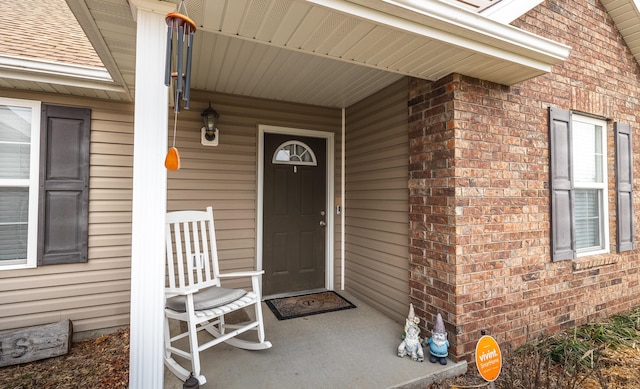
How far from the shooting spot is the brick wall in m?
2.42

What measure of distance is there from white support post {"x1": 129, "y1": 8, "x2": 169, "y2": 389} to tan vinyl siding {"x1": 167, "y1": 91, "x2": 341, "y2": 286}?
1.70m

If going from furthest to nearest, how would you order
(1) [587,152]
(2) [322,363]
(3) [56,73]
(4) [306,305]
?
1. (4) [306,305]
2. (1) [587,152]
3. (3) [56,73]
4. (2) [322,363]

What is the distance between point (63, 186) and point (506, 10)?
399cm

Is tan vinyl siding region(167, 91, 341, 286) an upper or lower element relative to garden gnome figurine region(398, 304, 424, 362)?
upper

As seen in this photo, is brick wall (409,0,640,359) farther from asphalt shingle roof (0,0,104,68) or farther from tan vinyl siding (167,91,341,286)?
asphalt shingle roof (0,0,104,68)

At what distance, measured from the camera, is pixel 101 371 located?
2.41m

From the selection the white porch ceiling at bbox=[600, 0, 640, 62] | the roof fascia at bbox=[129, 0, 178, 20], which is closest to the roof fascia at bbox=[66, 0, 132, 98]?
the roof fascia at bbox=[129, 0, 178, 20]

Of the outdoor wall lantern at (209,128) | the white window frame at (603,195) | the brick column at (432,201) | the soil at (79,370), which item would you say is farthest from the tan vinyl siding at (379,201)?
the soil at (79,370)

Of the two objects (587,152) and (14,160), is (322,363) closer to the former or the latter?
(14,160)

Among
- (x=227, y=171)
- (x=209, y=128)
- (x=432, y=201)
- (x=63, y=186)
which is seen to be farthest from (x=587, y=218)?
(x=63, y=186)

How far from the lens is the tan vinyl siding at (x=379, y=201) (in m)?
3.03

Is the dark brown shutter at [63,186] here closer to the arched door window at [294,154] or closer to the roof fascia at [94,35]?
the roof fascia at [94,35]

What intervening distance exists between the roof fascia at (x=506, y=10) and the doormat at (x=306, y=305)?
2.93m

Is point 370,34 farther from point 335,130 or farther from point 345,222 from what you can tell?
point 345,222
